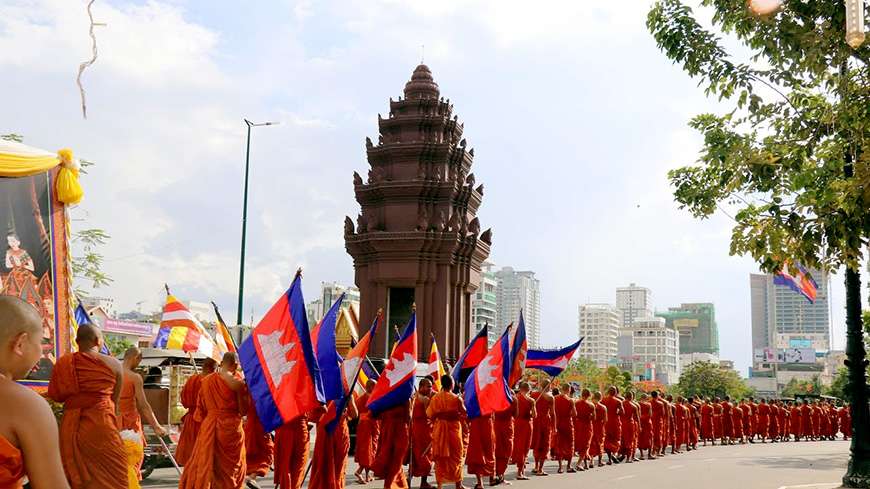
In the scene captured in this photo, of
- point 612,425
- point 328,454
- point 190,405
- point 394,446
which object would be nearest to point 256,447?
point 190,405

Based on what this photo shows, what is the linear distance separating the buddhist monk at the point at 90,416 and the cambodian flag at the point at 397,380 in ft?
20.4

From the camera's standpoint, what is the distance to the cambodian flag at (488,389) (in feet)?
48.6

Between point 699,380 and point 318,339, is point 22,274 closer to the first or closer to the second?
point 318,339

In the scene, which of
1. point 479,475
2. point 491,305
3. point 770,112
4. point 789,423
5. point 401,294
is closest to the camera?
point 770,112

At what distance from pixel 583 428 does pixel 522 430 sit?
8.64 ft

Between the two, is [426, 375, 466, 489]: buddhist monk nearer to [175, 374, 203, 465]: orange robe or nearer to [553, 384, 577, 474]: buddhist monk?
[175, 374, 203, 465]: orange robe

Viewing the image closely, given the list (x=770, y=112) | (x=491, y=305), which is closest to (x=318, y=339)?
(x=770, y=112)

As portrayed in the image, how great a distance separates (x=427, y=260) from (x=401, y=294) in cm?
293

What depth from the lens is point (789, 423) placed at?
3519 centimetres

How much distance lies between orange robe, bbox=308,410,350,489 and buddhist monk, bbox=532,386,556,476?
687 cm

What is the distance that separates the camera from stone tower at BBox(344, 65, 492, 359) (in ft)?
121

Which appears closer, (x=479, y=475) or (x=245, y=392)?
(x=245, y=392)

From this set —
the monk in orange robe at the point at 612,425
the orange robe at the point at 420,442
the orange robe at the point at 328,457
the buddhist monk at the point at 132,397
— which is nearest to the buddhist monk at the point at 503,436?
the orange robe at the point at 420,442

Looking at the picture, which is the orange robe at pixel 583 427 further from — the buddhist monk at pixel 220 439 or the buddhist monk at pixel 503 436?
the buddhist monk at pixel 220 439
